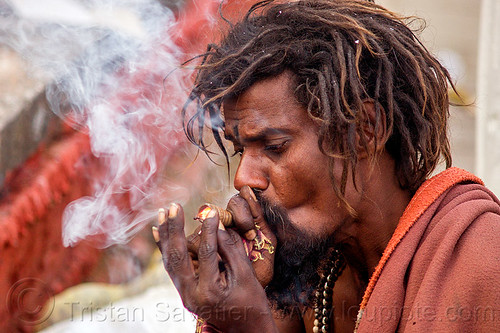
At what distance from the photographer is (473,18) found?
20.1 ft

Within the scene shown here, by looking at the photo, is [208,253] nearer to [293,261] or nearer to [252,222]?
[252,222]

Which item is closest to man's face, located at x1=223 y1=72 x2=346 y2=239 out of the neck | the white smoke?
the neck

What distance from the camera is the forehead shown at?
228 cm

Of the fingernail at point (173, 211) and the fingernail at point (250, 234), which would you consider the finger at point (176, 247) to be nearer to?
the fingernail at point (173, 211)

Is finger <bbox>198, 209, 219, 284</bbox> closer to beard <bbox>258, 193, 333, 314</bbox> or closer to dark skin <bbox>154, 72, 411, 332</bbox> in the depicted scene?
dark skin <bbox>154, 72, 411, 332</bbox>

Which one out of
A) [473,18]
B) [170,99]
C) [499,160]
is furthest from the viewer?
[473,18]

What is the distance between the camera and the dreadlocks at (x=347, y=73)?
2.25m

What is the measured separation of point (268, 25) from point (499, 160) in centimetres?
233

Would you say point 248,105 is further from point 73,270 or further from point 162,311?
point 73,270

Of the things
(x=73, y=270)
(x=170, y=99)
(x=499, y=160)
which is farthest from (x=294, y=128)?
(x=73, y=270)

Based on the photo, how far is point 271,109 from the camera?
2287 millimetres

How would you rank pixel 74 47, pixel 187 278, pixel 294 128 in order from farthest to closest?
pixel 74 47 < pixel 294 128 < pixel 187 278

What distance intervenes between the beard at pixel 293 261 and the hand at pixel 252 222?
3 centimetres

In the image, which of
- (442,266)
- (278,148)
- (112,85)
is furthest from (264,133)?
(112,85)
